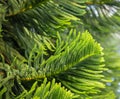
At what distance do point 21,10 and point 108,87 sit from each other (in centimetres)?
42

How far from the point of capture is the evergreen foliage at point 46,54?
71 cm

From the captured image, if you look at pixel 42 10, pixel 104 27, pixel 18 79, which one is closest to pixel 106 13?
pixel 104 27

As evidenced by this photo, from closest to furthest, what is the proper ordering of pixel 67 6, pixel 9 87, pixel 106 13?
pixel 9 87 < pixel 67 6 < pixel 106 13

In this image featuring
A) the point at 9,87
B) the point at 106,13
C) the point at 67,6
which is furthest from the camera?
the point at 106,13

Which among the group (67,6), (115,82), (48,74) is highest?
(67,6)

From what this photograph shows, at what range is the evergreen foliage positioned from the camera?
71 centimetres

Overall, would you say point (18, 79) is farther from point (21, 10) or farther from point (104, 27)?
point (104, 27)

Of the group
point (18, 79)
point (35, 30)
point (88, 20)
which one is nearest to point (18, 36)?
point (35, 30)

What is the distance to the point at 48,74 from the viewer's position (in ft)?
2.41

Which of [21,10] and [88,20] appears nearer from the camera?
[21,10]

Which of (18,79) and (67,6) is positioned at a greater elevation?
(67,6)

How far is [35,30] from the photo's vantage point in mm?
859

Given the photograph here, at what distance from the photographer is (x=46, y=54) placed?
845 mm

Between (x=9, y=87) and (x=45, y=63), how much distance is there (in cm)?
9
